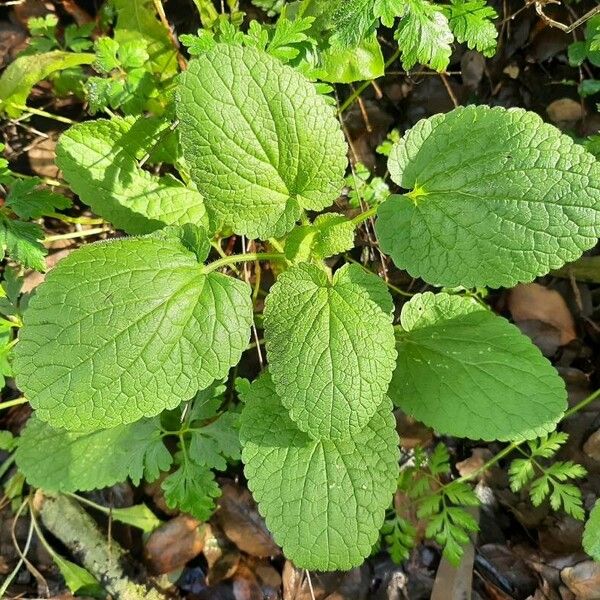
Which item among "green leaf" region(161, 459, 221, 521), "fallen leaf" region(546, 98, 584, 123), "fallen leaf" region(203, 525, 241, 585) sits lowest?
"fallen leaf" region(203, 525, 241, 585)

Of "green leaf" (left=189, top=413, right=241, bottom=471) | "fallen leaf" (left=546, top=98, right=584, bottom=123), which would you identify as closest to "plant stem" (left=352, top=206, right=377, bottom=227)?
"green leaf" (left=189, top=413, right=241, bottom=471)

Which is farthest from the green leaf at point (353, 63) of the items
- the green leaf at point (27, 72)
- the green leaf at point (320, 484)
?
the green leaf at point (320, 484)

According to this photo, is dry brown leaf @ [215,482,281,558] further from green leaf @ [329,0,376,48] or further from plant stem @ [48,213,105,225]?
green leaf @ [329,0,376,48]

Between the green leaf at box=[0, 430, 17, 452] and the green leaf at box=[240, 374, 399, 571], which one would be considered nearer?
the green leaf at box=[240, 374, 399, 571]

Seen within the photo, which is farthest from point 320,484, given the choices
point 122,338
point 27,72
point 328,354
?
point 27,72

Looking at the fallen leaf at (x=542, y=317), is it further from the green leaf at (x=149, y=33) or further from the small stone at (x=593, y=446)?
the green leaf at (x=149, y=33)

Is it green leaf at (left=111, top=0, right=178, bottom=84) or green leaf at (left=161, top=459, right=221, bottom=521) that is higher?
green leaf at (left=111, top=0, right=178, bottom=84)

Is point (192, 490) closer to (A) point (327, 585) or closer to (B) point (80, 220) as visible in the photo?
(A) point (327, 585)
